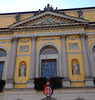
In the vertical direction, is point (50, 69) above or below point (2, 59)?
below

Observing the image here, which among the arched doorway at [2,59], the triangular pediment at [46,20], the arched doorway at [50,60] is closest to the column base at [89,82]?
the arched doorway at [50,60]

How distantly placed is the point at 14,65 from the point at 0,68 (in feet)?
9.97

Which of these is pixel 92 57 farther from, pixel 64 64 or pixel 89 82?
pixel 64 64

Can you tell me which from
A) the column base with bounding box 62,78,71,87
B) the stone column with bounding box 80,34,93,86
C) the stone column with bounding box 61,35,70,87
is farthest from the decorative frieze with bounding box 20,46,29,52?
the stone column with bounding box 80,34,93,86

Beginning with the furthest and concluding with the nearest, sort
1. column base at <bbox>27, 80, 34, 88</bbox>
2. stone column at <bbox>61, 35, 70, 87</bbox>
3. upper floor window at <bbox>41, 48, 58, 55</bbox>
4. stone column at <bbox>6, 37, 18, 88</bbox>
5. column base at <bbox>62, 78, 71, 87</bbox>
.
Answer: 1. upper floor window at <bbox>41, 48, 58, 55</bbox>
2. stone column at <bbox>6, 37, 18, 88</bbox>
3. column base at <bbox>27, 80, 34, 88</bbox>
4. stone column at <bbox>61, 35, 70, 87</bbox>
5. column base at <bbox>62, 78, 71, 87</bbox>

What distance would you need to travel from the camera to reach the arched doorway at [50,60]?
815 inches

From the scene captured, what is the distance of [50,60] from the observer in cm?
2197

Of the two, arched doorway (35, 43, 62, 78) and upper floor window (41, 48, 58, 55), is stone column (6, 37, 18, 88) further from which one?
Result: upper floor window (41, 48, 58, 55)

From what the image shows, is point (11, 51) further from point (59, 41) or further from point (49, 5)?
point (49, 5)

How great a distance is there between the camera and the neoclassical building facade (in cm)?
1845

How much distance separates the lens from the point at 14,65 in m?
20.7

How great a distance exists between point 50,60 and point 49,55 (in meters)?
0.78

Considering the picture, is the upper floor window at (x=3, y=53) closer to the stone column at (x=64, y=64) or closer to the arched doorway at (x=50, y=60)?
the arched doorway at (x=50, y=60)

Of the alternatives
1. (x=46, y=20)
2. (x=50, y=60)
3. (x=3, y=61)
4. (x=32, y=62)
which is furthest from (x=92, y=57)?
(x=3, y=61)
